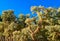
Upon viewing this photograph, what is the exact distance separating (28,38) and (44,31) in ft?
2.39

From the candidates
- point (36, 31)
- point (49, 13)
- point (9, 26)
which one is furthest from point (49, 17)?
point (9, 26)

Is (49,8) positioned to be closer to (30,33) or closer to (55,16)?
(55,16)

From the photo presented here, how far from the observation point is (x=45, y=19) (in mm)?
7602

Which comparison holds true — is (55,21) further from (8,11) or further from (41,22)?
(8,11)

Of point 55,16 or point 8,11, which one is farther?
point 8,11

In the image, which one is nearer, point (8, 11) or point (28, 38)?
point (28, 38)

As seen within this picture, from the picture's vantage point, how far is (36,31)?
299 inches

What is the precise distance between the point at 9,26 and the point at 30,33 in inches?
42.5

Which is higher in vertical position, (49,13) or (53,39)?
(49,13)

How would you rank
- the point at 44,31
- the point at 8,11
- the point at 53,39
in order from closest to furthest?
1. the point at 53,39
2. the point at 44,31
3. the point at 8,11

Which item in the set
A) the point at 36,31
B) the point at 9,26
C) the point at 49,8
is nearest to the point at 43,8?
the point at 49,8

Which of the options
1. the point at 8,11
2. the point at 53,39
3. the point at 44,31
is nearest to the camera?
the point at 53,39

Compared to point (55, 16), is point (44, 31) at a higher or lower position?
lower

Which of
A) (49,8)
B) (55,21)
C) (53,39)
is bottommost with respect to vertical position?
(53,39)
